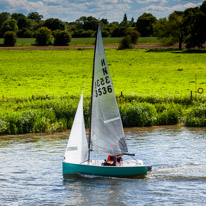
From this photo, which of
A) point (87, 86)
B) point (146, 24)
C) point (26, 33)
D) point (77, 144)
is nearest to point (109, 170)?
point (77, 144)

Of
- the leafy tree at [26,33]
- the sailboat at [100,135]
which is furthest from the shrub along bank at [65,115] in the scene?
the leafy tree at [26,33]

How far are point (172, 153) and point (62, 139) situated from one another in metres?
11.1

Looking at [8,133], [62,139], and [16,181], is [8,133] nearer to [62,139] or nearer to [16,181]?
[62,139]

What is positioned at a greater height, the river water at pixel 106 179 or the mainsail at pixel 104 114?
the mainsail at pixel 104 114

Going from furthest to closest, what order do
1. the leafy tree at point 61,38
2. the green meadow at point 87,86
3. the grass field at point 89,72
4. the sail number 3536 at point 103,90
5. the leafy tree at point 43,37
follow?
the leafy tree at point 61,38, the leafy tree at point 43,37, the grass field at point 89,72, the green meadow at point 87,86, the sail number 3536 at point 103,90

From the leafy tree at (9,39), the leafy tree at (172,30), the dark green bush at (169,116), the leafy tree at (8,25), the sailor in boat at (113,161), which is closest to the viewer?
the sailor in boat at (113,161)

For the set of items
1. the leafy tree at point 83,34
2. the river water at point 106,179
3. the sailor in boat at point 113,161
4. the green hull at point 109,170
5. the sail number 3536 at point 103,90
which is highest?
the leafy tree at point 83,34

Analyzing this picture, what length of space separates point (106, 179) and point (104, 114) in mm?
4214

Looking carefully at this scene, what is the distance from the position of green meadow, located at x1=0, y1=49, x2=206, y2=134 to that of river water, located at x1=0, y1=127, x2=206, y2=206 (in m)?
5.12

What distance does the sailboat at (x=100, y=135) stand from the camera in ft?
94.1

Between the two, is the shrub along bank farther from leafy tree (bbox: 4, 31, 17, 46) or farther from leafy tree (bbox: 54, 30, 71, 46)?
leafy tree (bbox: 54, 30, 71, 46)

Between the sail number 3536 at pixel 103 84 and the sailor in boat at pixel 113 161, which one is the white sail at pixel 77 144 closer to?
the sail number 3536 at pixel 103 84

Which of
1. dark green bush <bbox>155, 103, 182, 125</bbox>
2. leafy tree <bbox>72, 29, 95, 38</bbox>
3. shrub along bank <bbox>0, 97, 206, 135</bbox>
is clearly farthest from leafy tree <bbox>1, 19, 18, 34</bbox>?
dark green bush <bbox>155, 103, 182, 125</bbox>

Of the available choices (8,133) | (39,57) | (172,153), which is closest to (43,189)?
(172,153)
